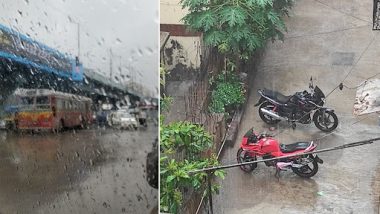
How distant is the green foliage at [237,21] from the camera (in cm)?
145

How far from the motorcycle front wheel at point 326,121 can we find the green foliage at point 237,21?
0.99 ft

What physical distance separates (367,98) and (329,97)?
0.41 ft

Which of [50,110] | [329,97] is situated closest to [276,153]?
[329,97]

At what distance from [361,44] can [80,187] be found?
1006 mm

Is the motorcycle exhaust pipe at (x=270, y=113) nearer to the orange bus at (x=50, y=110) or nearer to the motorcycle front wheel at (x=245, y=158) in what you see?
the motorcycle front wheel at (x=245, y=158)

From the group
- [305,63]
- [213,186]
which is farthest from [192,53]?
[213,186]

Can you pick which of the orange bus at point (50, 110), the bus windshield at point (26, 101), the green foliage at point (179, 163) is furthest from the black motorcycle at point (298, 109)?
the bus windshield at point (26, 101)

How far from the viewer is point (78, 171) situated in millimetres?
1235

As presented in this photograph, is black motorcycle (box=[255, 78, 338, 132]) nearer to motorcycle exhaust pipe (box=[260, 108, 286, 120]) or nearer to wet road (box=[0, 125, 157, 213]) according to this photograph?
motorcycle exhaust pipe (box=[260, 108, 286, 120])

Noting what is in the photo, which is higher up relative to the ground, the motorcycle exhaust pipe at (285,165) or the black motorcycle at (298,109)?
the black motorcycle at (298,109)

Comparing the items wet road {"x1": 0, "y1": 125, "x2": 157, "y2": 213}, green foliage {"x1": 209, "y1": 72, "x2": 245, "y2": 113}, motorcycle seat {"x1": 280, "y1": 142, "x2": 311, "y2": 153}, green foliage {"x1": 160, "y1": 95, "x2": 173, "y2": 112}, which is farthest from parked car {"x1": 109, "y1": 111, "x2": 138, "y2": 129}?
motorcycle seat {"x1": 280, "y1": 142, "x2": 311, "y2": 153}

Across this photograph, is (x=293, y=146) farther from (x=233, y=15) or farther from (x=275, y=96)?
(x=233, y=15)

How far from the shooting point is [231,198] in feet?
5.20

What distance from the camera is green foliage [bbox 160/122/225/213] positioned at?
1555mm
